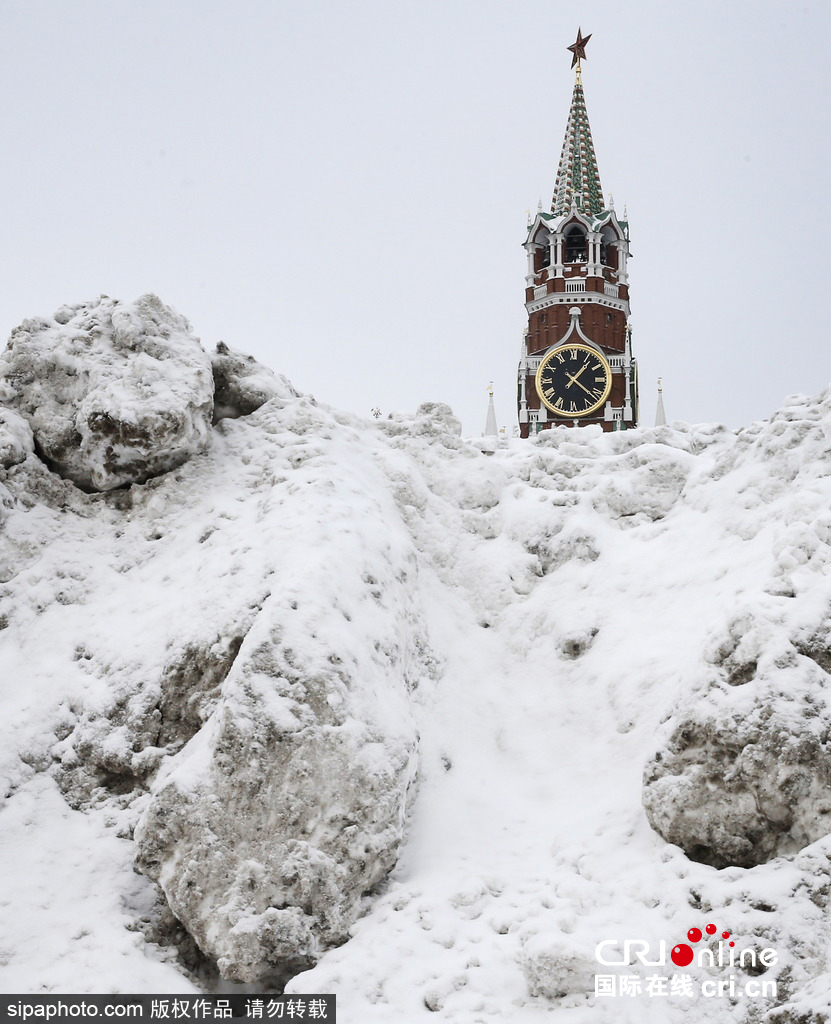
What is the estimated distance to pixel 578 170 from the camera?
181ft

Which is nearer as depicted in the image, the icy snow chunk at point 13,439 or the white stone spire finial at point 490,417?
the icy snow chunk at point 13,439

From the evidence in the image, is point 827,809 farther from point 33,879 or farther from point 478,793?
point 33,879

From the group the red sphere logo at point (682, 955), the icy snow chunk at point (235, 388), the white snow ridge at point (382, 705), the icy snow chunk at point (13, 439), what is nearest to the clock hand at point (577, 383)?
the white snow ridge at point (382, 705)

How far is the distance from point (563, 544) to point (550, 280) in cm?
4288

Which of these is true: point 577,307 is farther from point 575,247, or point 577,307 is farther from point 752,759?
point 752,759

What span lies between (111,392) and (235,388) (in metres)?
2.09

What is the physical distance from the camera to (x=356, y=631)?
912cm

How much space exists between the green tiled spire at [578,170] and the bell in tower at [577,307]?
6cm

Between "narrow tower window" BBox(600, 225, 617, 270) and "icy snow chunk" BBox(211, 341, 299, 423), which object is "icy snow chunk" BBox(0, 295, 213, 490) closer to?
"icy snow chunk" BBox(211, 341, 299, 423)

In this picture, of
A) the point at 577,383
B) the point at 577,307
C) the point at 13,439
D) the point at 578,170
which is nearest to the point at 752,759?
the point at 13,439

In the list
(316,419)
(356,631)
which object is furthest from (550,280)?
(356,631)

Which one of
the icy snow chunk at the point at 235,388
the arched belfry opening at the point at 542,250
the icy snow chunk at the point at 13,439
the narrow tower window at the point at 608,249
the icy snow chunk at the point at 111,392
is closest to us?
the icy snow chunk at the point at 13,439

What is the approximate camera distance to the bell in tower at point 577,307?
47656 mm

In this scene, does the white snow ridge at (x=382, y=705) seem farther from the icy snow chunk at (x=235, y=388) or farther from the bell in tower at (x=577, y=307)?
the bell in tower at (x=577, y=307)
